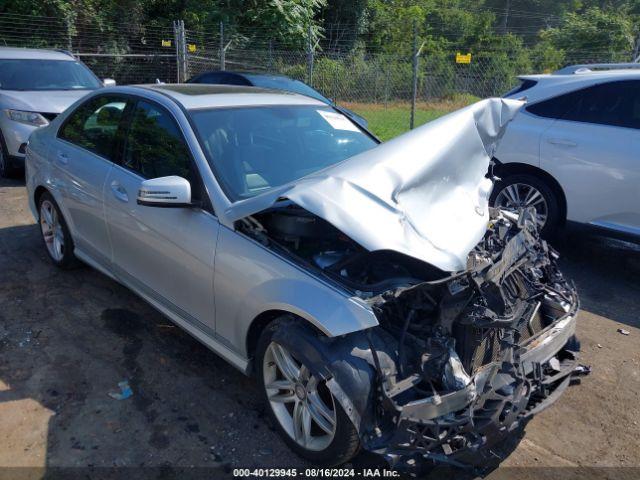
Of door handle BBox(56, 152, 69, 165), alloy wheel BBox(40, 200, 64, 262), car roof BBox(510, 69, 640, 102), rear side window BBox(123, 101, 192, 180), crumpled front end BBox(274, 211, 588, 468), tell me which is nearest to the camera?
crumpled front end BBox(274, 211, 588, 468)

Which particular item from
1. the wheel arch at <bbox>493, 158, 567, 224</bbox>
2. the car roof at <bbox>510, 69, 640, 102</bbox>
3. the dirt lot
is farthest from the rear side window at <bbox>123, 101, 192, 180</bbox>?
the car roof at <bbox>510, 69, 640, 102</bbox>

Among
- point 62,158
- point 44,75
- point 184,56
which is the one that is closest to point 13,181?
Result: point 44,75

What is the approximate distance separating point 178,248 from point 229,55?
1557 cm

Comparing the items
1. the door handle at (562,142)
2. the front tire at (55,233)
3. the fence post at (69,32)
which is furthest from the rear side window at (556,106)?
the fence post at (69,32)

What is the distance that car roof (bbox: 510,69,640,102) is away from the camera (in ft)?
17.3

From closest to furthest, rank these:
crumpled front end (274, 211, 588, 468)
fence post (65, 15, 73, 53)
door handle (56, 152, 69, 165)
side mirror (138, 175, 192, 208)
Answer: crumpled front end (274, 211, 588, 468) < side mirror (138, 175, 192, 208) < door handle (56, 152, 69, 165) < fence post (65, 15, 73, 53)

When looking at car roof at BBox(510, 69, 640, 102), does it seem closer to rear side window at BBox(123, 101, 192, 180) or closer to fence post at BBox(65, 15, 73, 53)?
rear side window at BBox(123, 101, 192, 180)

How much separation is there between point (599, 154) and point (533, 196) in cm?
75

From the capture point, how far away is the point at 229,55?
688 inches

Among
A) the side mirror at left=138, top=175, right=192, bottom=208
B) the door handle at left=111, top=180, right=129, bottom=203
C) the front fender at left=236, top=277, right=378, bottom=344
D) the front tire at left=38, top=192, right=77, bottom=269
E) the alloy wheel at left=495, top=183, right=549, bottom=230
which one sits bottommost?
the front tire at left=38, top=192, right=77, bottom=269

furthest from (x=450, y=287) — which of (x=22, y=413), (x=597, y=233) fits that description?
(x=597, y=233)

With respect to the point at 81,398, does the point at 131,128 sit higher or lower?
higher

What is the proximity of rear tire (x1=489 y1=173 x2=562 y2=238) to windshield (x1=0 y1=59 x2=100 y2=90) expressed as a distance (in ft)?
22.3

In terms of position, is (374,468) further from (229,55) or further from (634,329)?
(229,55)
